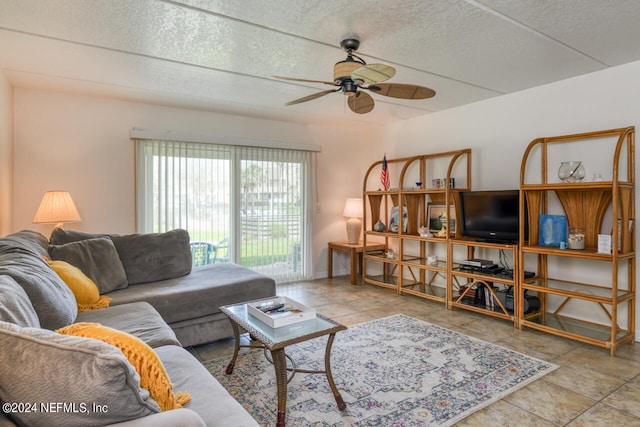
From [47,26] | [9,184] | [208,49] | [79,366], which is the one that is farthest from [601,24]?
[9,184]

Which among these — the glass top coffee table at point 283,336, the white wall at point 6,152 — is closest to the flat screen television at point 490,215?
the glass top coffee table at point 283,336

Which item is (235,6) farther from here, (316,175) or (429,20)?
(316,175)

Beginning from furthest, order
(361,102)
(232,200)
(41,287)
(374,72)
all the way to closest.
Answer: (232,200) → (361,102) → (374,72) → (41,287)

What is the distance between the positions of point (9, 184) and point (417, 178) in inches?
183

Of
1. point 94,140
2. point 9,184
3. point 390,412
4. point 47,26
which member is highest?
point 47,26

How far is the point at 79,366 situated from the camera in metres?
0.85

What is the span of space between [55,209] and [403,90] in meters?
3.27

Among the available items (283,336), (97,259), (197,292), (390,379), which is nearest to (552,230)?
(390,379)

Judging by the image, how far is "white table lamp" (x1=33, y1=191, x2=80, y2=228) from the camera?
3297mm

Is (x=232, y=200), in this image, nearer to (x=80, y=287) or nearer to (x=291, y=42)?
(x=80, y=287)

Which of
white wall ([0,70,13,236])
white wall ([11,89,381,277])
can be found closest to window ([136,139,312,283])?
white wall ([11,89,381,277])

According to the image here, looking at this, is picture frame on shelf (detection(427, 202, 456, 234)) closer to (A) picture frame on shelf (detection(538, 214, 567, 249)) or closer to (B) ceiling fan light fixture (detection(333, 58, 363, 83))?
(A) picture frame on shelf (detection(538, 214, 567, 249))

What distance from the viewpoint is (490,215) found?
148 inches

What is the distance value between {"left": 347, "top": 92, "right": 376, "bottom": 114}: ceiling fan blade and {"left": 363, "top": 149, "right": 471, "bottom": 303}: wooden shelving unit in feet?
5.27
